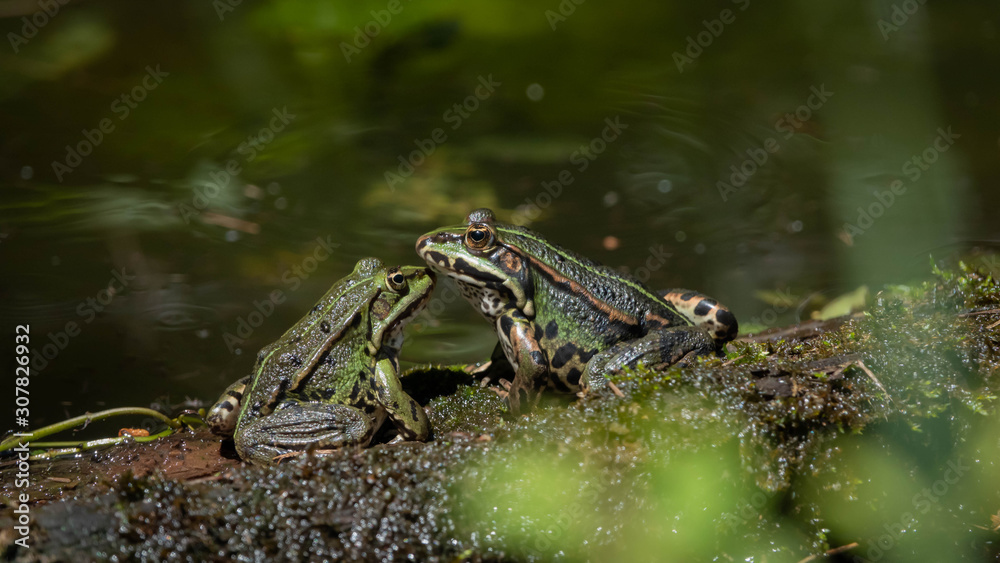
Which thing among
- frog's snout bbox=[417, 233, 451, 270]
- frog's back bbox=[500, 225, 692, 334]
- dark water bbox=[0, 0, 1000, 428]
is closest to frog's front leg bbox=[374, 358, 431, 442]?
frog's snout bbox=[417, 233, 451, 270]

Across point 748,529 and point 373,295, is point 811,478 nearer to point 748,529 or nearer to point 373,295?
point 748,529

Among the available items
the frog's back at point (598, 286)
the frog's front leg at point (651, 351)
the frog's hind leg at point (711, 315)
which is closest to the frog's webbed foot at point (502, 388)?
the frog's front leg at point (651, 351)

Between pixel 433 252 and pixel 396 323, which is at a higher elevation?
pixel 433 252

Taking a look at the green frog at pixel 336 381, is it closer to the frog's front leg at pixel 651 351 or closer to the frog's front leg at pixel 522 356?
the frog's front leg at pixel 522 356

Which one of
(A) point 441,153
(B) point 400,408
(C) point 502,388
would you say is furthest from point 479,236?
(A) point 441,153

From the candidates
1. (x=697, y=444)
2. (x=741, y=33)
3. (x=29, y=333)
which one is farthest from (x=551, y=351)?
(x=741, y=33)

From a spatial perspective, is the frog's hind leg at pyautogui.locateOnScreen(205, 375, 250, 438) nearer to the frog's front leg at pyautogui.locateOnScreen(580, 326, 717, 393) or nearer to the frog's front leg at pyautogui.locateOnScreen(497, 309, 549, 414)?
the frog's front leg at pyautogui.locateOnScreen(497, 309, 549, 414)

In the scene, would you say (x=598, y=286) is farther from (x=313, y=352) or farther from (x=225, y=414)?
(x=225, y=414)
